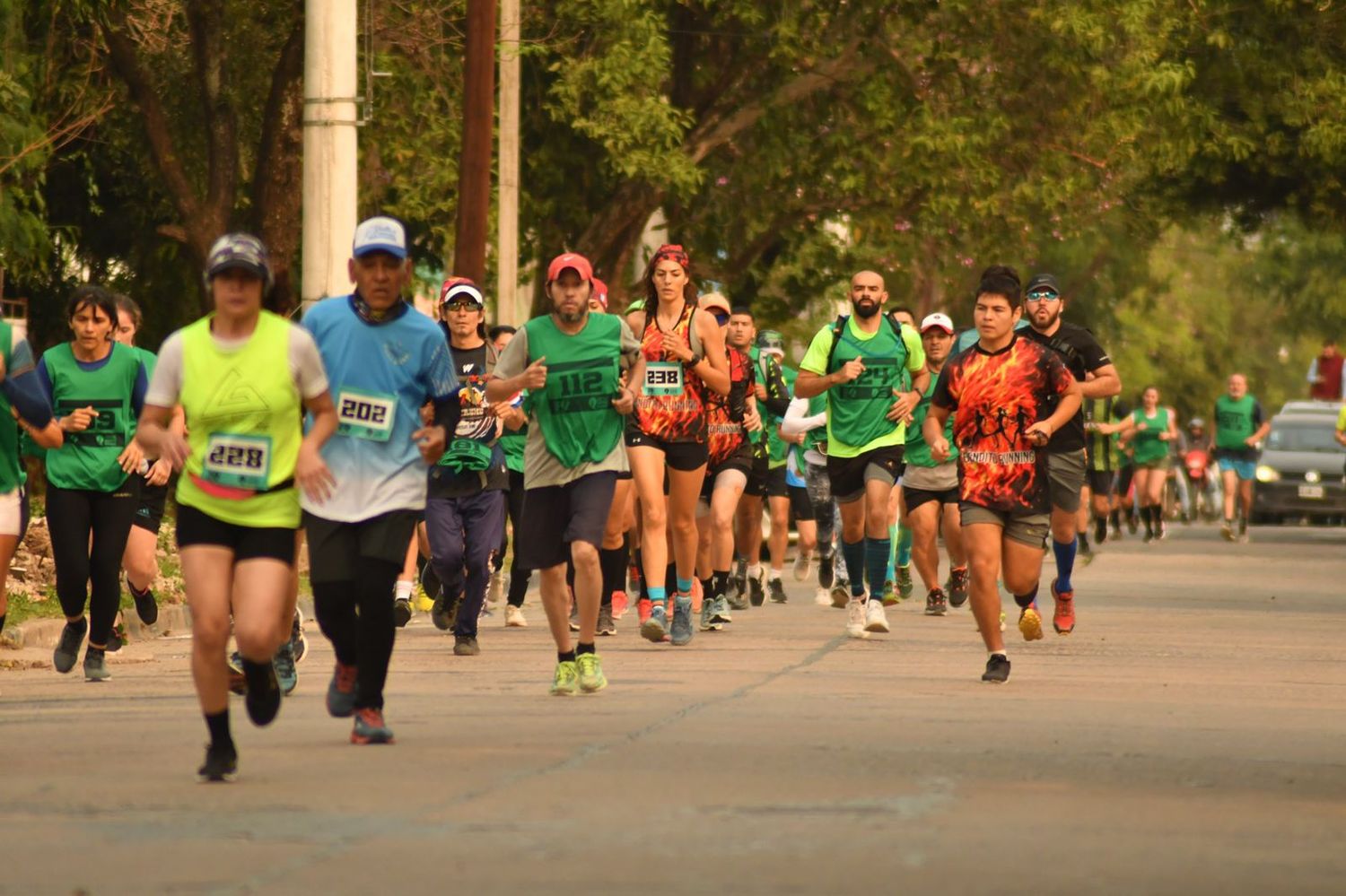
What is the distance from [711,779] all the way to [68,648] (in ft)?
17.1

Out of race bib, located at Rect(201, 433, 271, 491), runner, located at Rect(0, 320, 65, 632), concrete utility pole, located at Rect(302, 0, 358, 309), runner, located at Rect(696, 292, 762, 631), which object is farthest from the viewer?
concrete utility pole, located at Rect(302, 0, 358, 309)

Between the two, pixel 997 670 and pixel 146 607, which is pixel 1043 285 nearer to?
pixel 997 670

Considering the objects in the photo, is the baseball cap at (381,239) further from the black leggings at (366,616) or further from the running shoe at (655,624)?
the running shoe at (655,624)

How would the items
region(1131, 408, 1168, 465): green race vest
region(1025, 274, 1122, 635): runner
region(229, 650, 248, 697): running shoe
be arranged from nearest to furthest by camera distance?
region(229, 650, 248, 697): running shoe
region(1025, 274, 1122, 635): runner
region(1131, 408, 1168, 465): green race vest

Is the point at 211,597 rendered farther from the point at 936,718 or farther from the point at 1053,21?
the point at 1053,21

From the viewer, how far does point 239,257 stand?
8.97m

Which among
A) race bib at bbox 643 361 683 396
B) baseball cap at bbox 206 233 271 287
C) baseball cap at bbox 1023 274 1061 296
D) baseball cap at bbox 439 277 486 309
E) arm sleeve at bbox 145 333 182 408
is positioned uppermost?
baseball cap at bbox 1023 274 1061 296

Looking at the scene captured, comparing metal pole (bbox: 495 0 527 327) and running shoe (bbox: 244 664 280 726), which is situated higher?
metal pole (bbox: 495 0 527 327)

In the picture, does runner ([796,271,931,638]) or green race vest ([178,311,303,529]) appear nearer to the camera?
green race vest ([178,311,303,529])

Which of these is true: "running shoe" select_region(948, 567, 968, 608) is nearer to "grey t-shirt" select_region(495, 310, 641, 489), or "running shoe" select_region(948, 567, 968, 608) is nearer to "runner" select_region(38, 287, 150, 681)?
"grey t-shirt" select_region(495, 310, 641, 489)

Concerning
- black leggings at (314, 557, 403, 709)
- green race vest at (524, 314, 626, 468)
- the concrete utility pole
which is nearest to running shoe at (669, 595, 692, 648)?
green race vest at (524, 314, 626, 468)

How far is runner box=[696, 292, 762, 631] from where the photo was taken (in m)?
16.6

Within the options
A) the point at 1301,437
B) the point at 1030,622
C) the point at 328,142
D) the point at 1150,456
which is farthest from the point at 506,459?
the point at 1301,437

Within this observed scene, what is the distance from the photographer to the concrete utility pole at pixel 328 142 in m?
20.5
